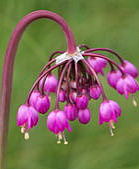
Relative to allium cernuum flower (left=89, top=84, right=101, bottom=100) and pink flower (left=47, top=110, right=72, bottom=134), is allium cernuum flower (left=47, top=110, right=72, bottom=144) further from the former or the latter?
allium cernuum flower (left=89, top=84, right=101, bottom=100)

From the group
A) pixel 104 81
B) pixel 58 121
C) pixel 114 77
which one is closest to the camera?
pixel 58 121

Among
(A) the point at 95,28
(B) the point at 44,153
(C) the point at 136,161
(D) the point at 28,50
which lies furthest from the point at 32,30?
(C) the point at 136,161

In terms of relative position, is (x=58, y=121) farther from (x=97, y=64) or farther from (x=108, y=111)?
(x=97, y=64)

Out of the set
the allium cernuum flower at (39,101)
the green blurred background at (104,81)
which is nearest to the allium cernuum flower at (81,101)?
the allium cernuum flower at (39,101)

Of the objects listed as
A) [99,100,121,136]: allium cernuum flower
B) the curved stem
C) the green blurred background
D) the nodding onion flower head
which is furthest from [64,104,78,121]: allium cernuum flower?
the green blurred background

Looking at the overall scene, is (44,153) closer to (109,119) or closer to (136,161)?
(136,161)

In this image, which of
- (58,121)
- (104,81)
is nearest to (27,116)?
(58,121)

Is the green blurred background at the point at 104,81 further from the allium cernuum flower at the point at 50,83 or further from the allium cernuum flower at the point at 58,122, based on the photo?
the allium cernuum flower at the point at 58,122
